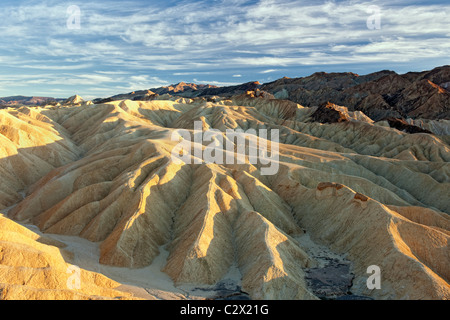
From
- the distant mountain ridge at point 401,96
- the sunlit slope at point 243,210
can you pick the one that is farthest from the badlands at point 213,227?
the distant mountain ridge at point 401,96

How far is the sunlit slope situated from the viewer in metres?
31.8

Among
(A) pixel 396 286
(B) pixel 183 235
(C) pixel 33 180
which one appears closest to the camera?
(A) pixel 396 286

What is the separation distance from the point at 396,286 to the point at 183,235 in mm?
22540

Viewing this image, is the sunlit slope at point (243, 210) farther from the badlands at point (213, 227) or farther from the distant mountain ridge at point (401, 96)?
the distant mountain ridge at point (401, 96)

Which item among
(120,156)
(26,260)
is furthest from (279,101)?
(26,260)

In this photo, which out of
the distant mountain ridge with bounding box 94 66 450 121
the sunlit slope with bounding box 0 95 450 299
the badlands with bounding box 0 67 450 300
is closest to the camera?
the badlands with bounding box 0 67 450 300

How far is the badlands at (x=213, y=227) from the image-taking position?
28.5 metres

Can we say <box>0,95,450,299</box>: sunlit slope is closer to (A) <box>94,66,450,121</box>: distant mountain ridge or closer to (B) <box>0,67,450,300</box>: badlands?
(B) <box>0,67,450,300</box>: badlands

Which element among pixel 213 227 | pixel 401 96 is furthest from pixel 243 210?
pixel 401 96

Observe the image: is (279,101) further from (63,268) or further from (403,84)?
(63,268)

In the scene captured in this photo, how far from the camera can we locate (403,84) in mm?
159000

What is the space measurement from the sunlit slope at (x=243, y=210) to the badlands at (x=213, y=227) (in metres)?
0.16

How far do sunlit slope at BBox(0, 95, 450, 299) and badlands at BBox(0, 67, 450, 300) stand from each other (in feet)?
0.53

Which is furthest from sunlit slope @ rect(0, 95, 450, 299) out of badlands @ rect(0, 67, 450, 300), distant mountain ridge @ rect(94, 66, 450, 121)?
distant mountain ridge @ rect(94, 66, 450, 121)
